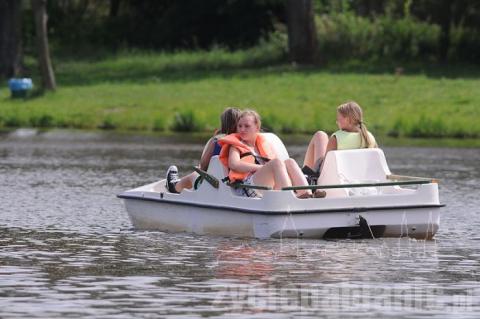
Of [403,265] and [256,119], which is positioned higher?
[256,119]

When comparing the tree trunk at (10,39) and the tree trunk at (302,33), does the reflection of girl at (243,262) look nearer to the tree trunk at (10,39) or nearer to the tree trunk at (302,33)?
the tree trunk at (302,33)

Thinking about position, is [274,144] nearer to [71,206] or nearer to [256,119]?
[256,119]

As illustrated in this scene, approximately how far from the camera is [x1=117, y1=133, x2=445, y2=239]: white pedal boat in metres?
17.0

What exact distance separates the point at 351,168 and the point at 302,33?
3242cm

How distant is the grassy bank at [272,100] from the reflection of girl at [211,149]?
1858 cm

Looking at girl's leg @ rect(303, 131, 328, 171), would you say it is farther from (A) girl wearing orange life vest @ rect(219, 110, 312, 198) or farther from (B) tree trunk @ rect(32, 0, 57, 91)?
(B) tree trunk @ rect(32, 0, 57, 91)

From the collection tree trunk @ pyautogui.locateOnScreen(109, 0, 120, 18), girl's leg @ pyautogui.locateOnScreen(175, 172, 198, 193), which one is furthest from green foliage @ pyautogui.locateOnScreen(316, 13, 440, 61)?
girl's leg @ pyautogui.locateOnScreen(175, 172, 198, 193)

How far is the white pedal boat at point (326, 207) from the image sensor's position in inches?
669

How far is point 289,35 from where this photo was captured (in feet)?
165

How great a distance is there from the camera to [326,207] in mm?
17016

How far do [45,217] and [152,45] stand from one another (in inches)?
1788

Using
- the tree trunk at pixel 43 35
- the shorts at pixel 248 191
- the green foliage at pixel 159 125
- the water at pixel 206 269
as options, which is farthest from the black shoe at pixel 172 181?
the tree trunk at pixel 43 35

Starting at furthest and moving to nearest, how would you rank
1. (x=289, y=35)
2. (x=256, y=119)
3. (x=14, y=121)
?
(x=289, y=35)
(x=14, y=121)
(x=256, y=119)

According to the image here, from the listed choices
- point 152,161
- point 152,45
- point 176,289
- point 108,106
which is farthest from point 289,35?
point 176,289
